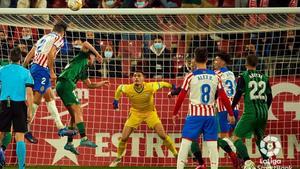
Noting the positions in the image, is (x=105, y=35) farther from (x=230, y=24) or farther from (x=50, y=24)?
(x=230, y=24)

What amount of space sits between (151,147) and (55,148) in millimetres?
2048

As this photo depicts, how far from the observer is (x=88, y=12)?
1891cm

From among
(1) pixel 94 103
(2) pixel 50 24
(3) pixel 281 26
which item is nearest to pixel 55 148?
(1) pixel 94 103

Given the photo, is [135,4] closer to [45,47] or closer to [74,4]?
[74,4]

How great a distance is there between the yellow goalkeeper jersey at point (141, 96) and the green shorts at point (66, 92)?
99 centimetres

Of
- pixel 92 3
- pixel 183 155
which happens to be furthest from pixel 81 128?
pixel 92 3

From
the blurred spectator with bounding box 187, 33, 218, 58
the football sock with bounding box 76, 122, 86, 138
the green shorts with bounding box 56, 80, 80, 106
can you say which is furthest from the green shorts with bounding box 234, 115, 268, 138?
the blurred spectator with bounding box 187, 33, 218, 58

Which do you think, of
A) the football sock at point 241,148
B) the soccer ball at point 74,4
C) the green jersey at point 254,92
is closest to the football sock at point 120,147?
the soccer ball at point 74,4

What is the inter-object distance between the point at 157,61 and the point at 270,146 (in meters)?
3.26

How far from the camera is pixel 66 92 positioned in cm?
1852

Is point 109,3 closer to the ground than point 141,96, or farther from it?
farther from it

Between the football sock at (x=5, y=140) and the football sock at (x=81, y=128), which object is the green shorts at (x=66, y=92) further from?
the football sock at (x=5, y=140)

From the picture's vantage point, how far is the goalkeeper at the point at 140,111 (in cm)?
1925

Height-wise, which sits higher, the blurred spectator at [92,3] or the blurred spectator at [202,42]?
the blurred spectator at [92,3]
